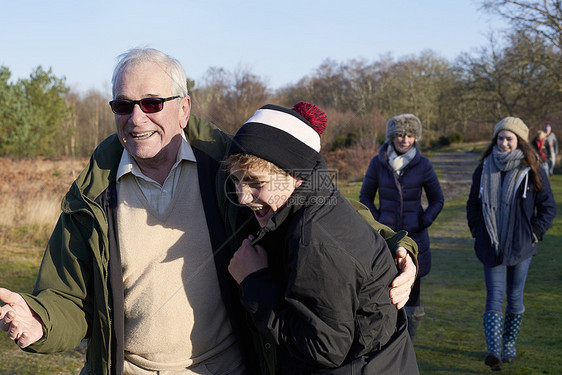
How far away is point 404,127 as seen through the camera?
526 cm

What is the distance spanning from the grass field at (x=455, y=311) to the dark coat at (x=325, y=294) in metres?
3.13

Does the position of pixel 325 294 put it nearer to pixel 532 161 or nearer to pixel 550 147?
pixel 532 161

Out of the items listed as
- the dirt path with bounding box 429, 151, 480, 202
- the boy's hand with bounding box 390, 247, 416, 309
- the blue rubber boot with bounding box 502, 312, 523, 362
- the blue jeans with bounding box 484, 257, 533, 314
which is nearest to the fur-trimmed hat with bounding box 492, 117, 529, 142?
the blue jeans with bounding box 484, 257, 533, 314

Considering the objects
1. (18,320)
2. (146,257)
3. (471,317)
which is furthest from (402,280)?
(471,317)

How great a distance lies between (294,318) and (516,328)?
3.71 metres

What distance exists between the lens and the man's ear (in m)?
2.38

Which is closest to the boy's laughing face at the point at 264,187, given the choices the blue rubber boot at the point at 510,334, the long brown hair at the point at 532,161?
the long brown hair at the point at 532,161

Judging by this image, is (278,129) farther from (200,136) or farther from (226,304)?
(226,304)

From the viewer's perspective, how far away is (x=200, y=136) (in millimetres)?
2449

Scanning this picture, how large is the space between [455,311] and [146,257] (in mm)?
5051

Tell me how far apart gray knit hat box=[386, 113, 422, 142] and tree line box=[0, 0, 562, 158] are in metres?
6.52

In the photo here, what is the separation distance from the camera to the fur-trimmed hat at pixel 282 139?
6.40ft

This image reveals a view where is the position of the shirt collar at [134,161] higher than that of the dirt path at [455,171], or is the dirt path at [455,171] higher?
the shirt collar at [134,161]

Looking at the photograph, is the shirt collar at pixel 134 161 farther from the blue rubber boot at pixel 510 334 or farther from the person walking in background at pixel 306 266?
the blue rubber boot at pixel 510 334
